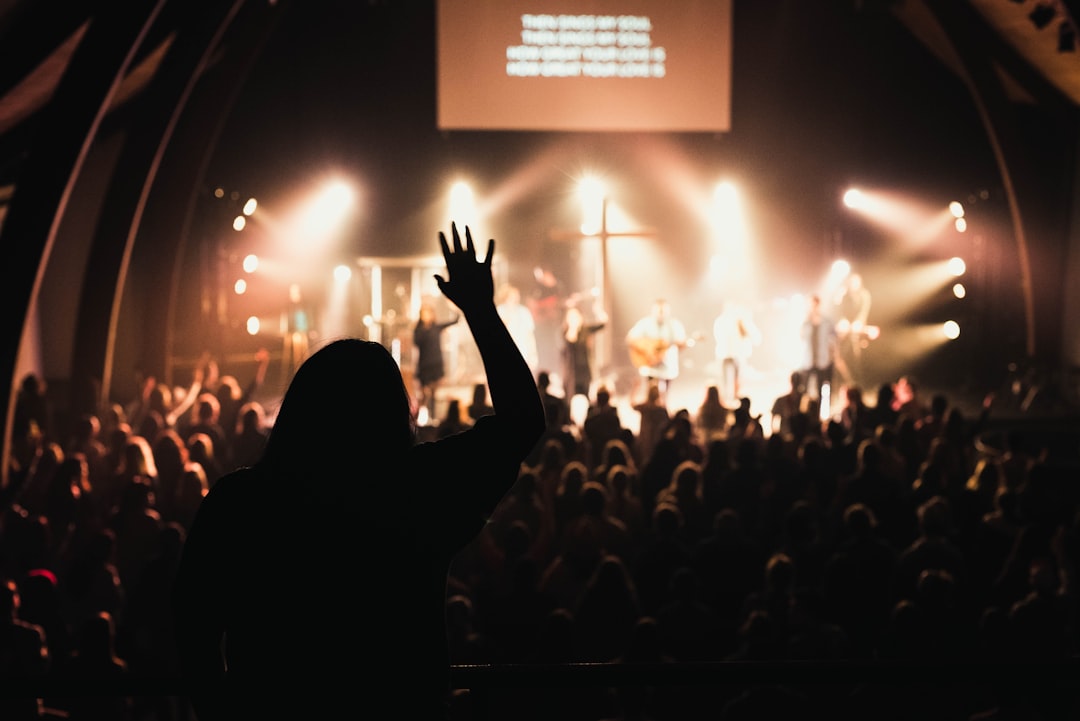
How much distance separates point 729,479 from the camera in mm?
6215

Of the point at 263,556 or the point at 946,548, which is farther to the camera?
the point at 946,548

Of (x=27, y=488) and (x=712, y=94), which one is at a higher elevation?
(x=712, y=94)

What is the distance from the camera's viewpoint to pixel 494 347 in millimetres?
1752

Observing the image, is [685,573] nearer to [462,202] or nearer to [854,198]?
[462,202]

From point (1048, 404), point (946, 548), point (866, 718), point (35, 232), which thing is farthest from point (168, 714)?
point (1048, 404)

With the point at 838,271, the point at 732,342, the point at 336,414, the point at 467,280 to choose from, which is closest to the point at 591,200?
the point at 838,271

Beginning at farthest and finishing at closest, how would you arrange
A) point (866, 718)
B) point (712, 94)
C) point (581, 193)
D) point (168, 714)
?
point (581, 193) → point (712, 94) → point (168, 714) → point (866, 718)

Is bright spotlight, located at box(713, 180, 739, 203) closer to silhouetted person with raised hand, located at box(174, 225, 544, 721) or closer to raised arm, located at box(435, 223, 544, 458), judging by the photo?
raised arm, located at box(435, 223, 544, 458)

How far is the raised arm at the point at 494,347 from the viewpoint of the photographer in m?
1.69

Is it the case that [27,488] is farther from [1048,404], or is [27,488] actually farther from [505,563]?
[1048,404]

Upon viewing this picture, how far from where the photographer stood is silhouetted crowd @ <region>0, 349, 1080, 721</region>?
3.82 meters

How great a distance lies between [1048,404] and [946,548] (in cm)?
943

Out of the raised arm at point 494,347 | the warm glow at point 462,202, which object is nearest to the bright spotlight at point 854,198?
the warm glow at point 462,202

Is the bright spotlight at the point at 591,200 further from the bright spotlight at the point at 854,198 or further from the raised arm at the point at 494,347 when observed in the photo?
the raised arm at the point at 494,347
